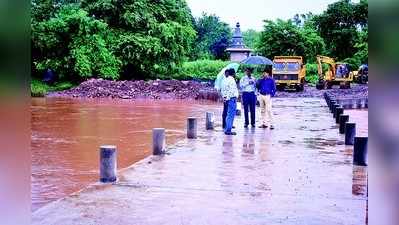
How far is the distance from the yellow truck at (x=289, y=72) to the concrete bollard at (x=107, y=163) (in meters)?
33.0

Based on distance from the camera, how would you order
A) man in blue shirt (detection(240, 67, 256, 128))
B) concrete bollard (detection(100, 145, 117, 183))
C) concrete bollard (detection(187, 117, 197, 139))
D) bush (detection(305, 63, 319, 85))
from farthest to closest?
bush (detection(305, 63, 319, 85))
man in blue shirt (detection(240, 67, 256, 128))
concrete bollard (detection(187, 117, 197, 139))
concrete bollard (detection(100, 145, 117, 183))

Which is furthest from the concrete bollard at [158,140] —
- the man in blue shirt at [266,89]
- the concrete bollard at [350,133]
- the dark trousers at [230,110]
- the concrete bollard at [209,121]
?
the man in blue shirt at [266,89]

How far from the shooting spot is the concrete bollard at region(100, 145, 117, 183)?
299 inches

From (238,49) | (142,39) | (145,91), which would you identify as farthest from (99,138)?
(238,49)

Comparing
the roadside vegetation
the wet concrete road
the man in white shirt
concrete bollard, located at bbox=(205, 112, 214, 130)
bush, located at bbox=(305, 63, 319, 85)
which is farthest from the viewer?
bush, located at bbox=(305, 63, 319, 85)

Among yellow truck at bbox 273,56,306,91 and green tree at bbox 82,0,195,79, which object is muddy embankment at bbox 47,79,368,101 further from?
green tree at bbox 82,0,195,79

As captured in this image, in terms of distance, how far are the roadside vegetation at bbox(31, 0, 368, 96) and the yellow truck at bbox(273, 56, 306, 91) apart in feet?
15.9

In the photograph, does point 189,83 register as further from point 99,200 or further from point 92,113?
point 99,200

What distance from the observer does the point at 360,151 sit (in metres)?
9.23

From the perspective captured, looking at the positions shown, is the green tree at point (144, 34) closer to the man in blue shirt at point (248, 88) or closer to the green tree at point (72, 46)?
the green tree at point (72, 46)

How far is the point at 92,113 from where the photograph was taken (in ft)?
74.4

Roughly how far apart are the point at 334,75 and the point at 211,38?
69.7 ft

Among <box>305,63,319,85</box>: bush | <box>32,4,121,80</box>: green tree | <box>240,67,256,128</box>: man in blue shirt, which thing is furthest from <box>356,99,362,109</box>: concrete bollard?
<box>305,63,319,85</box>: bush

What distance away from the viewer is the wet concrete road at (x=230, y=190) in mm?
5918
